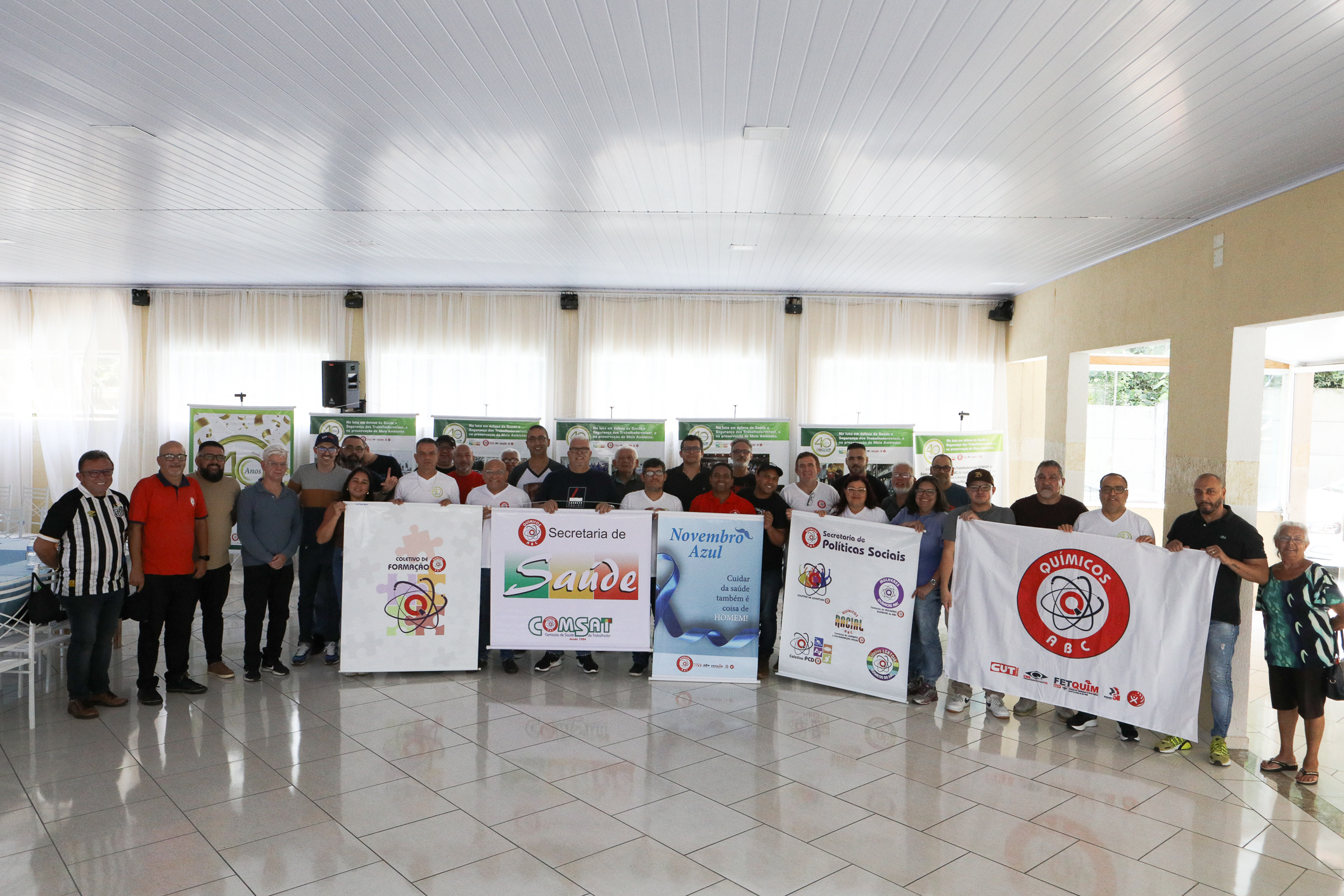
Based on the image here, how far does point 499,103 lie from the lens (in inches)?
166

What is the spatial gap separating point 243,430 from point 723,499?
660 centimetres

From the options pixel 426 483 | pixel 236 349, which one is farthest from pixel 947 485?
pixel 236 349

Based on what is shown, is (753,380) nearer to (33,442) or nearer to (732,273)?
(732,273)

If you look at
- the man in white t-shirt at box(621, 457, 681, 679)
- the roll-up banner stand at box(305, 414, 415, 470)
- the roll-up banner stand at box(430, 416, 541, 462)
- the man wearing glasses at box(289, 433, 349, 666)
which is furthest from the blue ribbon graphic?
the roll-up banner stand at box(305, 414, 415, 470)

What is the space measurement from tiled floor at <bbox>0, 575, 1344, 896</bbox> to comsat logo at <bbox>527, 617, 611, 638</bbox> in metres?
0.40

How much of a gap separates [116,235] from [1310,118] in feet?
29.0

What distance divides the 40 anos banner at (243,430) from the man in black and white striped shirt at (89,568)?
15.9 feet

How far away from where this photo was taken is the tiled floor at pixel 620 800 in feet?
11.2

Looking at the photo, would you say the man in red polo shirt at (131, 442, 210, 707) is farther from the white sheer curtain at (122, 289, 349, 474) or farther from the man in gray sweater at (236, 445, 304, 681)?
the white sheer curtain at (122, 289, 349, 474)

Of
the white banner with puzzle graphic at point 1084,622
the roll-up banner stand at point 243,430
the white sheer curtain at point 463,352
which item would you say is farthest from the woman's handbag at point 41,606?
the white sheer curtain at point 463,352

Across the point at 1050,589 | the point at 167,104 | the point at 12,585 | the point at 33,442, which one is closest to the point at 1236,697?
the point at 1050,589

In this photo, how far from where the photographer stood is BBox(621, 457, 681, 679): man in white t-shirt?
5961 mm

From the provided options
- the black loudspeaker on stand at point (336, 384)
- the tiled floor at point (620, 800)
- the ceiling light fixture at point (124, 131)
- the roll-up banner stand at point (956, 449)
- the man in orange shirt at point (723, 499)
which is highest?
the ceiling light fixture at point (124, 131)

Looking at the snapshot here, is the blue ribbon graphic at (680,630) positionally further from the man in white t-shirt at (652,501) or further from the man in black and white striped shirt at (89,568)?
the man in black and white striped shirt at (89,568)
